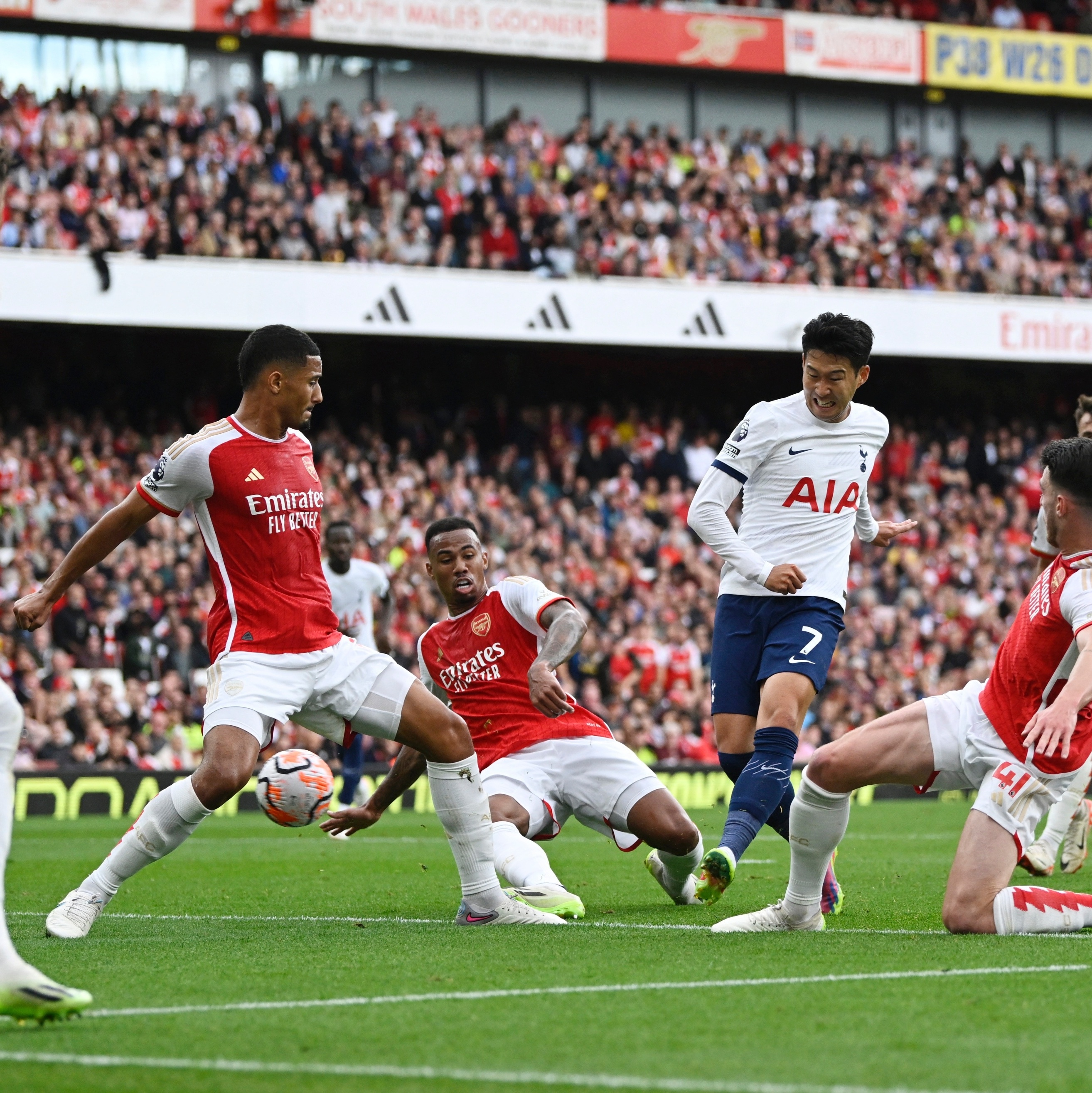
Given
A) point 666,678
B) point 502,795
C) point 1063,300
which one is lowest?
point 666,678

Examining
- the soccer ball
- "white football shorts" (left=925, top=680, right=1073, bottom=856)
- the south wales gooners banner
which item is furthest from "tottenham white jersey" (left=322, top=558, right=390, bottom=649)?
the south wales gooners banner

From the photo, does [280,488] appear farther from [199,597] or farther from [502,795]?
[199,597]

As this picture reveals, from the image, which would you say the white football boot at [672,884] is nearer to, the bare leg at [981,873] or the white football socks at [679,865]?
the white football socks at [679,865]

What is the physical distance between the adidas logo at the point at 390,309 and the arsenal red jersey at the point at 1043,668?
717 inches

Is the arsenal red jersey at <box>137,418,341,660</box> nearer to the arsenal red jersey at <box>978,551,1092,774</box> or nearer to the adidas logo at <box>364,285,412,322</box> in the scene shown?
the arsenal red jersey at <box>978,551,1092,774</box>

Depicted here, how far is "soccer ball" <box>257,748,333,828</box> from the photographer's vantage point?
7379 mm

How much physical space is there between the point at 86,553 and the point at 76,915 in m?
1.44

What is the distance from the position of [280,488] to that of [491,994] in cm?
267

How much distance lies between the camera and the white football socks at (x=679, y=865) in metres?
8.33

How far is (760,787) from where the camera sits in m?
7.18

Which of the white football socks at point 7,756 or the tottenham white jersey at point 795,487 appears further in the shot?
the tottenham white jersey at point 795,487

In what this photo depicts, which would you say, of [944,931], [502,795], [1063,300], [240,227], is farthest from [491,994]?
[1063,300]

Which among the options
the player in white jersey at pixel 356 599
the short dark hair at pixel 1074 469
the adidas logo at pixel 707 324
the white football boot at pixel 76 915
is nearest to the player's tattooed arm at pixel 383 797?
the white football boot at pixel 76 915

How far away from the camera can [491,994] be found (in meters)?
5.17
